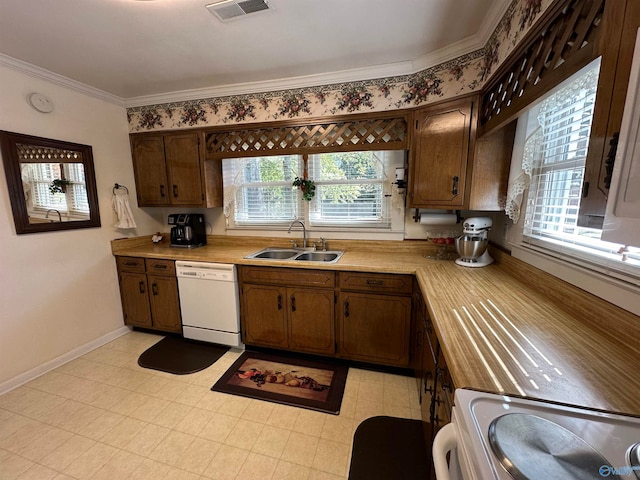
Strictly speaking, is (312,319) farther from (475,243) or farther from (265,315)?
(475,243)

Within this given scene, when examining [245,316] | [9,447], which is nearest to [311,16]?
[245,316]

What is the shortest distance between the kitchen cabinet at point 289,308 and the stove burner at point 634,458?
1673mm

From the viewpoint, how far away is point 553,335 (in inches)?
39.6

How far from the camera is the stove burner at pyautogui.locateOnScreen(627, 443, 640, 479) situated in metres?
0.48

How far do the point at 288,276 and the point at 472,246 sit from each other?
1.45m

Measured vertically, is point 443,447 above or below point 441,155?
below

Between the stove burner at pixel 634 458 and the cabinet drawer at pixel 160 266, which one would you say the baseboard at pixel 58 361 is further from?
the stove burner at pixel 634 458

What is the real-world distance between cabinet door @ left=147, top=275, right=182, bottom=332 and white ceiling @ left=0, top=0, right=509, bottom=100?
73.6 inches

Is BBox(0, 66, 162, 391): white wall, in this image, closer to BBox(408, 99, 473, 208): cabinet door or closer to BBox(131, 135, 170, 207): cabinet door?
BBox(131, 135, 170, 207): cabinet door

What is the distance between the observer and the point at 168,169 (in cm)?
276

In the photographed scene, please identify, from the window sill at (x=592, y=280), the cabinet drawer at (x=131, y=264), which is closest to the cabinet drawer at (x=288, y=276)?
the cabinet drawer at (x=131, y=264)

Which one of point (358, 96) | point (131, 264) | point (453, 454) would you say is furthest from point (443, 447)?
point (131, 264)

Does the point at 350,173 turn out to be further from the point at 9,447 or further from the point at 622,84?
the point at 9,447

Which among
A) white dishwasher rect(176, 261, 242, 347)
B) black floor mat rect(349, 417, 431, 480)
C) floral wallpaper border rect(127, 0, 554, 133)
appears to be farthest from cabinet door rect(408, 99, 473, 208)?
white dishwasher rect(176, 261, 242, 347)
